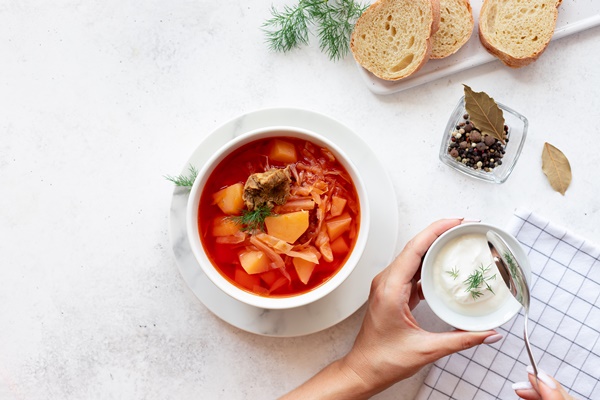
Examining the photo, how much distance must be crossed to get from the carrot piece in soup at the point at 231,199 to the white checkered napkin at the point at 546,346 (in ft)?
3.80

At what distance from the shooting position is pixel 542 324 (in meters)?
2.75

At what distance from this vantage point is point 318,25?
2.79m

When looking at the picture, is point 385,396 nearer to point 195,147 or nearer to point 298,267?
point 298,267

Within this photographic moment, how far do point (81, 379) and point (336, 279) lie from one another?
A: 1349mm

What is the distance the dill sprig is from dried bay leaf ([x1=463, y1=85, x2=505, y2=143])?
679 millimetres

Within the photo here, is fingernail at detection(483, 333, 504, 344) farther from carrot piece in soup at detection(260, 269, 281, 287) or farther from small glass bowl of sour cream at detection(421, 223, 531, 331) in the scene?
carrot piece in soup at detection(260, 269, 281, 287)

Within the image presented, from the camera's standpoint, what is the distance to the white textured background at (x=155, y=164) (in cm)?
280

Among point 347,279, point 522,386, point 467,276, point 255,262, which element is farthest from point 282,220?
point 522,386

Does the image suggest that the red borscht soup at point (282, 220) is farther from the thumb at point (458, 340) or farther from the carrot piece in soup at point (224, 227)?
the thumb at point (458, 340)

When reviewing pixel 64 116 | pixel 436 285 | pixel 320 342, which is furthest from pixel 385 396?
pixel 64 116

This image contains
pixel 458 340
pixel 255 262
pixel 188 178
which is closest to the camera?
pixel 458 340

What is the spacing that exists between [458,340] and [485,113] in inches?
39.9

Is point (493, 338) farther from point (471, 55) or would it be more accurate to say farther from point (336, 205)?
point (471, 55)

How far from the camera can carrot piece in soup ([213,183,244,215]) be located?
2379 millimetres
